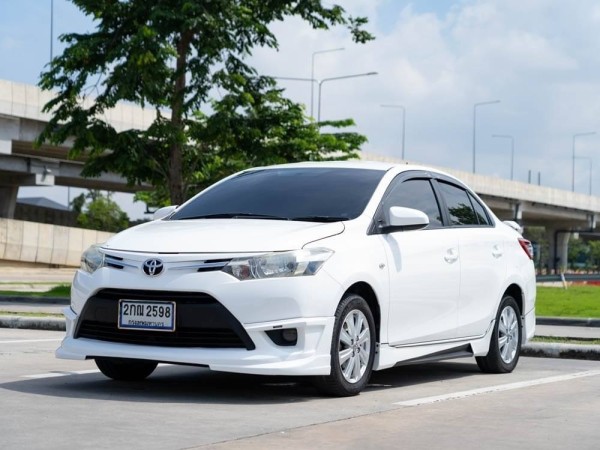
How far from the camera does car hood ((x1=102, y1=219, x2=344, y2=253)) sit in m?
7.81

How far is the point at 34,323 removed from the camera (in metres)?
15.4

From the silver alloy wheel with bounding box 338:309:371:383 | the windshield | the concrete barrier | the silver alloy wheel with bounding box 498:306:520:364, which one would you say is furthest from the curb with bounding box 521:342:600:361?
the concrete barrier

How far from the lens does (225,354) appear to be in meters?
7.66

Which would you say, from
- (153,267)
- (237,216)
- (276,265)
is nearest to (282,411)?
(276,265)

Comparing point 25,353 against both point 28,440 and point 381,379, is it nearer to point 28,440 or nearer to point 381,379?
point 381,379

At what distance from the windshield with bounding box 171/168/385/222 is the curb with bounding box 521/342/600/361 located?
3.98 meters

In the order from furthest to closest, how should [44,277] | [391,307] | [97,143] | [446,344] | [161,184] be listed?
[44,277], [161,184], [97,143], [446,344], [391,307]

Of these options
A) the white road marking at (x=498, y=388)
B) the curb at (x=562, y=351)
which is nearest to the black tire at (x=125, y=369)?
the white road marking at (x=498, y=388)

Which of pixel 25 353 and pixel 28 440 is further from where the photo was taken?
pixel 25 353

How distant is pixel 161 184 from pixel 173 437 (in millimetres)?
26378

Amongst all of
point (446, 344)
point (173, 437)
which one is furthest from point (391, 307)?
point (173, 437)

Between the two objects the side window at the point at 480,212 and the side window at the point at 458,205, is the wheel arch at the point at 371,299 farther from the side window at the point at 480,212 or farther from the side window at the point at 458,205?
the side window at the point at 480,212

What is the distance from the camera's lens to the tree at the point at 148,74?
29.5m

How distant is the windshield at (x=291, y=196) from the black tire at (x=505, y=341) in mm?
1911
